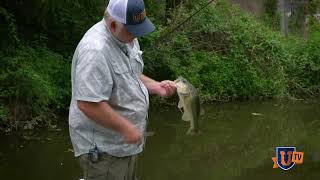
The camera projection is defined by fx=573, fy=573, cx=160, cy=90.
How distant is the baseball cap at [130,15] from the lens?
3119mm

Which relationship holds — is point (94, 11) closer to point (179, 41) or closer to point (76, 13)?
point (76, 13)

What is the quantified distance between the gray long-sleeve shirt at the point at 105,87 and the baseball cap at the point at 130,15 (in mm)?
126

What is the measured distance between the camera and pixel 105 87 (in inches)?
121

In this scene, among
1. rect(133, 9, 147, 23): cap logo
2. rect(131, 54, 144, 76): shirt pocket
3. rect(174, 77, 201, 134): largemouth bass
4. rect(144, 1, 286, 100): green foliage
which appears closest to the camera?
rect(133, 9, 147, 23): cap logo

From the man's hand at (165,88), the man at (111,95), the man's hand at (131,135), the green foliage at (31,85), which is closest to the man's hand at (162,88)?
the man's hand at (165,88)

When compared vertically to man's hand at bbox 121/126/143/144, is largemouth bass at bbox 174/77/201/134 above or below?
above

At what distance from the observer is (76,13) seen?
10.0m

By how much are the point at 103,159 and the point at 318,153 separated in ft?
18.0

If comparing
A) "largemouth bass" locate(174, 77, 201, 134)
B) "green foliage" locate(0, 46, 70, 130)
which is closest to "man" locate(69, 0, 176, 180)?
"largemouth bass" locate(174, 77, 201, 134)

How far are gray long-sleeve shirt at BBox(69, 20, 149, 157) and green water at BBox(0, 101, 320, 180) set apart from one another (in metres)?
3.56

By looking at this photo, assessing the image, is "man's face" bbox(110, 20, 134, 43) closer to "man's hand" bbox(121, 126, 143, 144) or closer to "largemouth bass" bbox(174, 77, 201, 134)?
"man's hand" bbox(121, 126, 143, 144)

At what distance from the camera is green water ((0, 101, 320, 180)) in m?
7.07

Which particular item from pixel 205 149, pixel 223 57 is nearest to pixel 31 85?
pixel 205 149

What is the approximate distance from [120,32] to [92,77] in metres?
0.33
